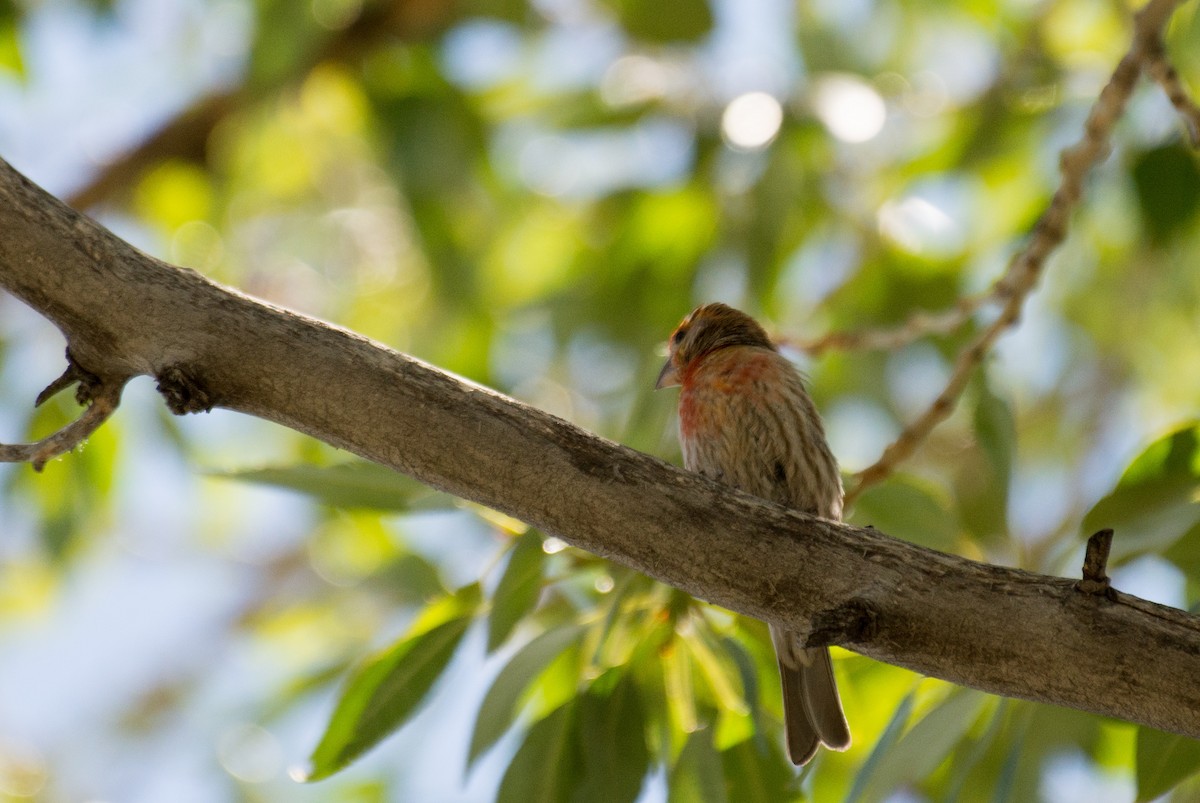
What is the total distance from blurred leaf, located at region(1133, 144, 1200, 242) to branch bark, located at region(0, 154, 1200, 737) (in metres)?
3.40

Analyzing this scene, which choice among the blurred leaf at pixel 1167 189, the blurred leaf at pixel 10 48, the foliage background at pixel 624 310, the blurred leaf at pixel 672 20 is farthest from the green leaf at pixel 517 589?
the blurred leaf at pixel 10 48

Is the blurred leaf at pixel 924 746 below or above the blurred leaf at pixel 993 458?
below

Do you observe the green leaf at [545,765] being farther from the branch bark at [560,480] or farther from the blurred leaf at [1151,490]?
the blurred leaf at [1151,490]

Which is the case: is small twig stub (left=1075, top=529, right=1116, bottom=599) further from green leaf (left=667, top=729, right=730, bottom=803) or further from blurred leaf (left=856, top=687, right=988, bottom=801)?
green leaf (left=667, top=729, right=730, bottom=803)

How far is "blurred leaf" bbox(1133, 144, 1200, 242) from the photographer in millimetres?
5531

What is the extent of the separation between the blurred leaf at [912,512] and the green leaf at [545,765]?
1.19 meters

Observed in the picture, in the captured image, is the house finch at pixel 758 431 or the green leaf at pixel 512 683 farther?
the house finch at pixel 758 431

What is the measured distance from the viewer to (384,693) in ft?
11.9

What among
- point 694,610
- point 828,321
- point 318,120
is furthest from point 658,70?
point 694,610

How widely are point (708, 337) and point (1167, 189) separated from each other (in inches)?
88.2

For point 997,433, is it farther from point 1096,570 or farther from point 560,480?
point 560,480

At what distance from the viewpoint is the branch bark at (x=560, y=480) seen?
2.69m

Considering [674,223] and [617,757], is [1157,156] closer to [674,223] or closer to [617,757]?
[674,223]

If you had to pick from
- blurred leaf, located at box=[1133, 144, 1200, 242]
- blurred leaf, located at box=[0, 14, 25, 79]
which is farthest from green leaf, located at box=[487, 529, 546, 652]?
blurred leaf, located at box=[0, 14, 25, 79]
